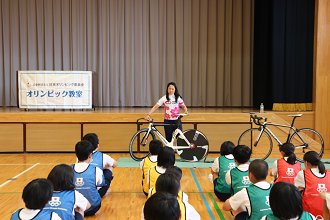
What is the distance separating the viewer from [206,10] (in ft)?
32.2

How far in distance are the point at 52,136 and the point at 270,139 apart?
4712 mm

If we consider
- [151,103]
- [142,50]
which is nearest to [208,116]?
[151,103]

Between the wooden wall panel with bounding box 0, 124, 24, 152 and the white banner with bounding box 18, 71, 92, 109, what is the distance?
0.54 meters

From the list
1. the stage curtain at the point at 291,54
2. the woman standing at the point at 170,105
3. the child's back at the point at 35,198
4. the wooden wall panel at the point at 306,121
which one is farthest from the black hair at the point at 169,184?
the stage curtain at the point at 291,54

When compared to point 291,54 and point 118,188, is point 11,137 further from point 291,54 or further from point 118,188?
point 291,54

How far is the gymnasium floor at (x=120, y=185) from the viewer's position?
330cm

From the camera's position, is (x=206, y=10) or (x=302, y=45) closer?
(x=302, y=45)

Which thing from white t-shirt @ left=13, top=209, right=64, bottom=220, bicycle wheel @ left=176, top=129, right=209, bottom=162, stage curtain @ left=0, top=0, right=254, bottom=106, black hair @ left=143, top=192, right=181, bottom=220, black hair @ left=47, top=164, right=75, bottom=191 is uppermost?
stage curtain @ left=0, top=0, right=254, bottom=106

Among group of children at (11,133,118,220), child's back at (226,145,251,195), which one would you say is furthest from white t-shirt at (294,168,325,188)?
group of children at (11,133,118,220)

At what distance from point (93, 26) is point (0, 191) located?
725 cm

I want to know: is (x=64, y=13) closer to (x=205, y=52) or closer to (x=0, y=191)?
(x=205, y=52)

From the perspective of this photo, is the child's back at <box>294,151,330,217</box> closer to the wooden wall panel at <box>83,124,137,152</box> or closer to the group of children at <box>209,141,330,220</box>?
the group of children at <box>209,141,330,220</box>

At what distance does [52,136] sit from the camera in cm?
649

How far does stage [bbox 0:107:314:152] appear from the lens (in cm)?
645
